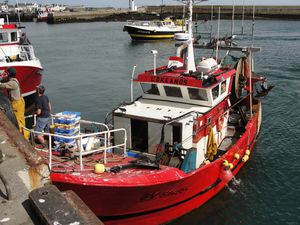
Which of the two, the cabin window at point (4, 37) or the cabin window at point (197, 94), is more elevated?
the cabin window at point (4, 37)

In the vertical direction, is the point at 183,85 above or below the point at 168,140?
above

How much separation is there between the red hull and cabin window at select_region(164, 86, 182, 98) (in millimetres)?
2294

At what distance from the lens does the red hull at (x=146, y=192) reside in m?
6.84

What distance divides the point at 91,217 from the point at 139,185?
2.98 meters

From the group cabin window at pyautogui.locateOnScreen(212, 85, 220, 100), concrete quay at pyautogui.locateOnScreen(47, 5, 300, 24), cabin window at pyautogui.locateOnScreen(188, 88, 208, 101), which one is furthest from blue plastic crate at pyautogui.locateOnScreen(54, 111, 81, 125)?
concrete quay at pyautogui.locateOnScreen(47, 5, 300, 24)

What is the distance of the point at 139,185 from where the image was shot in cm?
721

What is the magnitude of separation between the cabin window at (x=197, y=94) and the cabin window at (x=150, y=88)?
3.58 feet

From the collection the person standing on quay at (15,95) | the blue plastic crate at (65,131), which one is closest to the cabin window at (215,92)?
the blue plastic crate at (65,131)

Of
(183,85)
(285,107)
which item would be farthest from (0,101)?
(285,107)

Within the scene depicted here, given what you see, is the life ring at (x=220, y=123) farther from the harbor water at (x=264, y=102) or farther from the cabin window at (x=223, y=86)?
the harbor water at (x=264, y=102)

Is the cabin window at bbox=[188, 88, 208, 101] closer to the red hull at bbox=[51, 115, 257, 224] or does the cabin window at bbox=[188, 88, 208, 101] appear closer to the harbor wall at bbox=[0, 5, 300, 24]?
the red hull at bbox=[51, 115, 257, 224]

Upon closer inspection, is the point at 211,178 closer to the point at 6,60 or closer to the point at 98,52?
the point at 6,60

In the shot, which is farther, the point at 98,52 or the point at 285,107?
the point at 98,52

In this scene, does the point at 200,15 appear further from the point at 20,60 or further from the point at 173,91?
the point at 173,91
